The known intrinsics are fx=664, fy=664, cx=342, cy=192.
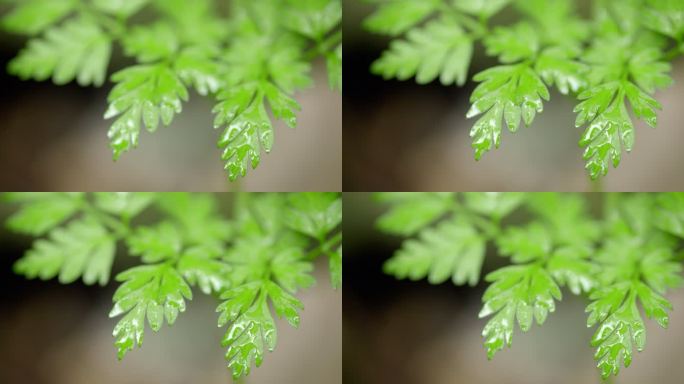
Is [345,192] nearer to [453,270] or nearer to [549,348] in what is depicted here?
[453,270]

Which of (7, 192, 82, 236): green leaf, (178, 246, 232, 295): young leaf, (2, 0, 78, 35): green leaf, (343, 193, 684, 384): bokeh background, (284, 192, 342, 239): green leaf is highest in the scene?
(2, 0, 78, 35): green leaf

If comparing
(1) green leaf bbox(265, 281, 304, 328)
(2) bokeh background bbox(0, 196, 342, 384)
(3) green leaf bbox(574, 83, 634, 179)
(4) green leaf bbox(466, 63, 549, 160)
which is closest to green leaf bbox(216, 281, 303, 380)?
(1) green leaf bbox(265, 281, 304, 328)

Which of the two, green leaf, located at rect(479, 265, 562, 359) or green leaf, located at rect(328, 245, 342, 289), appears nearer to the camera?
green leaf, located at rect(479, 265, 562, 359)

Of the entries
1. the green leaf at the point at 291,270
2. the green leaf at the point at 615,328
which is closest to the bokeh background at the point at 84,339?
the green leaf at the point at 291,270

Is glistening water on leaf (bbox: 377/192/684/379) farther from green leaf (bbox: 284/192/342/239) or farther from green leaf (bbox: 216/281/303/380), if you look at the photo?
green leaf (bbox: 216/281/303/380)

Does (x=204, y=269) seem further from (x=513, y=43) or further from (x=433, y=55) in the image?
(x=513, y=43)

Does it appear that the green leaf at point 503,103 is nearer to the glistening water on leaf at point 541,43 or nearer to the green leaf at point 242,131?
the glistening water on leaf at point 541,43

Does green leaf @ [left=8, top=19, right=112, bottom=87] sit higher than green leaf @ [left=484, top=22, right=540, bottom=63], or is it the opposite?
green leaf @ [left=8, top=19, right=112, bottom=87]

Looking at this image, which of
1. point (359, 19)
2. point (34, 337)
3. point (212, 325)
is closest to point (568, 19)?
point (359, 19)
